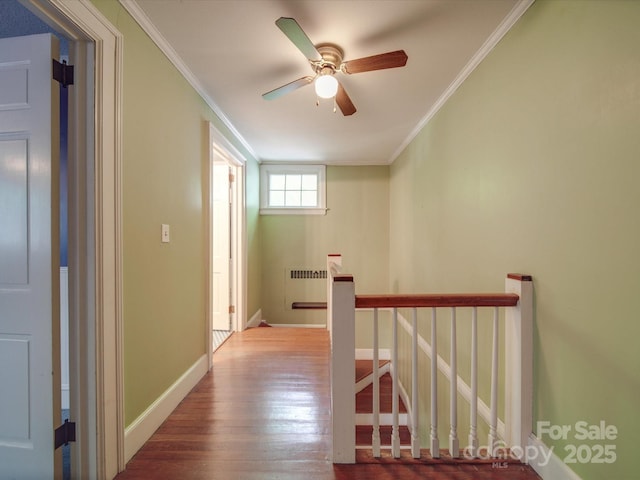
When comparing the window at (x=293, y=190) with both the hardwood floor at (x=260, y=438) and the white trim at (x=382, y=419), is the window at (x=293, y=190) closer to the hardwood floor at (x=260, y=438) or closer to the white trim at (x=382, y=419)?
the hardwood floor at (x=260, y=438)

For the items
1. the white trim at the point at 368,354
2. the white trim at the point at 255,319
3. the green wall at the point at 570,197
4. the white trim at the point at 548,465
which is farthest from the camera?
the white trim at the point at 368,354

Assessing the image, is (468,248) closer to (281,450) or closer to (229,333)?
(281,450)

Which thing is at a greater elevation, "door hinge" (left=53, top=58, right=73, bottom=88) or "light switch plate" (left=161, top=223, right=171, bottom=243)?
"door hinge" (left=53, top=58, right=73, bottom=88)

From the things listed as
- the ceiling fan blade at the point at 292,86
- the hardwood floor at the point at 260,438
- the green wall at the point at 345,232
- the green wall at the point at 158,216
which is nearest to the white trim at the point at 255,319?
the green wall at the point at 345,232

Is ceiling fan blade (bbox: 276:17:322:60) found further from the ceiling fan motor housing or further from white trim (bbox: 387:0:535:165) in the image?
white trim (bbox: 387:0:535:165)

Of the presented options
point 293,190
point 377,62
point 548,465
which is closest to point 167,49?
point 377,62

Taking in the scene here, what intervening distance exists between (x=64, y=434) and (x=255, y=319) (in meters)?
2.83

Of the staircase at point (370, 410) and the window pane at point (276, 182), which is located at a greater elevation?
the window pane at point (276, 182)

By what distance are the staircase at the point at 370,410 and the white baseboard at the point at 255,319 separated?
61.2 inches

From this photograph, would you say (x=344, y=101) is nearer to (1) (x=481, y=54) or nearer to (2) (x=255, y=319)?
(1) (x=481, y=54)

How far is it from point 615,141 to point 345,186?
3.54m

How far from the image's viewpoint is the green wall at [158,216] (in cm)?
146

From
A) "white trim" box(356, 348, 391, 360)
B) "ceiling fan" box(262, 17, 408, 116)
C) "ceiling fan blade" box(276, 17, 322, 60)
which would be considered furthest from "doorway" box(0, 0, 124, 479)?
"white trim" box(356, 348, 391, 360)

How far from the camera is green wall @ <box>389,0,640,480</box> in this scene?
994 mm
